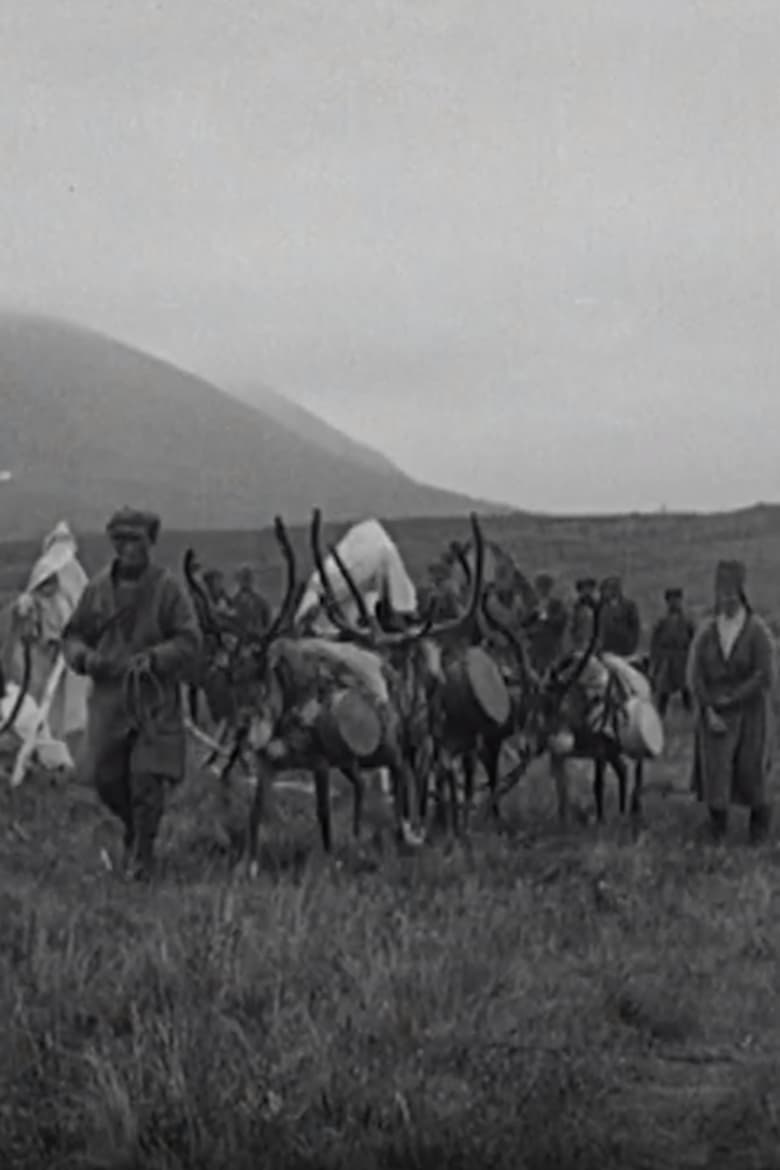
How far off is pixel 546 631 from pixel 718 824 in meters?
2.31

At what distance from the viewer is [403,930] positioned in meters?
8.48

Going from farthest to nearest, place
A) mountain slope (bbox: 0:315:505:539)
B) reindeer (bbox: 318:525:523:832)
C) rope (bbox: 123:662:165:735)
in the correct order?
1. mountain slope (bbox: 0:315:505:539)
2. reindeer (bbox: 318:525:523:832)
3. rope (bbox: 123:662:165:735)

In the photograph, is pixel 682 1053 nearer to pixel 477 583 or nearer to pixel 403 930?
pixel 403 930

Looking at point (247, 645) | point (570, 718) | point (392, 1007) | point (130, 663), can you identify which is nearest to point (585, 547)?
point (570, 718)

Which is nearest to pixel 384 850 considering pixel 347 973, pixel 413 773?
pixel 413 773

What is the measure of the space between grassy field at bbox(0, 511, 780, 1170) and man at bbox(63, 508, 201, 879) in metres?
0.52

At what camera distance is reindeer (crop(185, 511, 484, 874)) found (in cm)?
1134

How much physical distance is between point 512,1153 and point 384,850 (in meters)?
6.35

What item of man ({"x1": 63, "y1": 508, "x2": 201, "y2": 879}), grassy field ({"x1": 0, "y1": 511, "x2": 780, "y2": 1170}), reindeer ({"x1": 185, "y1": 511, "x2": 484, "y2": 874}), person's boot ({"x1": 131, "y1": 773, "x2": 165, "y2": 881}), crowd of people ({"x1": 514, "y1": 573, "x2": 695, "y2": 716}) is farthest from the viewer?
crowd of people ({"x1": 514, "y1": 573, "x2": 695, "y2": 716})

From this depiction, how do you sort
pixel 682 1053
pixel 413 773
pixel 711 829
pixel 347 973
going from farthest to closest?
pixel 711 829 < pixel 413 773 < pixel 347 973 < pixel 682 1053

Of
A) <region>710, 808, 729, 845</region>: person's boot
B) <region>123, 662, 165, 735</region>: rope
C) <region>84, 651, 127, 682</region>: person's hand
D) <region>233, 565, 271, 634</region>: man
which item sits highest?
<region>233, 565, 271, 634</region>: man

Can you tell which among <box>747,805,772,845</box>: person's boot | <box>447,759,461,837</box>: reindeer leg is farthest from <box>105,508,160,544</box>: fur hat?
<box>747,805,772,845</box>: person's boot

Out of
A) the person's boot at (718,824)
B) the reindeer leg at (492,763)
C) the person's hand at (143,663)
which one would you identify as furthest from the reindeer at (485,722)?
the person's hand at (143,663)

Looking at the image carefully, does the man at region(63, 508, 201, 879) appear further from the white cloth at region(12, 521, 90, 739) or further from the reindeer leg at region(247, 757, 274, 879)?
the white cloth at region(12, 521, 90, 739)
